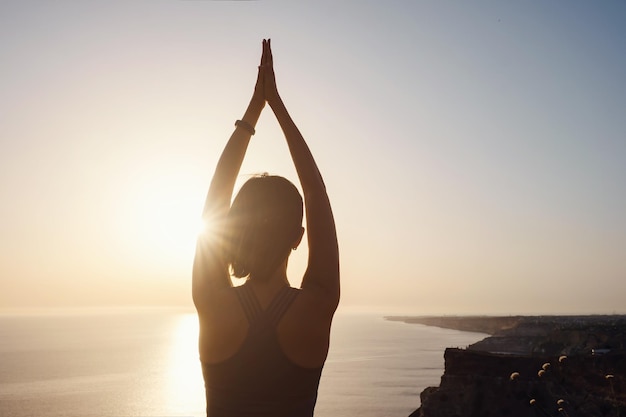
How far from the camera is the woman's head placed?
5.56 ft

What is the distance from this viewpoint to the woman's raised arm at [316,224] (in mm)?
1647

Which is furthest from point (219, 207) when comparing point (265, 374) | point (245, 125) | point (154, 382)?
point (154, 382)

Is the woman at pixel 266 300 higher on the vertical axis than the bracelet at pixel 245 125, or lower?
lower

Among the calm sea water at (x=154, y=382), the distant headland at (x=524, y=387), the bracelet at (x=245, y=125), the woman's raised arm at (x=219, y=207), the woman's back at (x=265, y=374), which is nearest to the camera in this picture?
the woman's back at (x=265, y=374)

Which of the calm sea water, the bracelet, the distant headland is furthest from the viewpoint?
the calm sea water

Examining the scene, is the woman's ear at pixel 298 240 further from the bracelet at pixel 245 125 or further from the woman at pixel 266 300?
the bracelet at pixel 245 125

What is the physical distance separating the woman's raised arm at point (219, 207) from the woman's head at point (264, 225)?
1.8 inches

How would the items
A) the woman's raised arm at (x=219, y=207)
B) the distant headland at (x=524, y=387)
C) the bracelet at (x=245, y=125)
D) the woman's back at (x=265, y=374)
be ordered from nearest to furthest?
the woman's back at (x=265, y=374)
the woman's raised arm at (x=219, y=207)
the bracelet at (x=245, y=125)
the distant headland at (x=524, y=387)

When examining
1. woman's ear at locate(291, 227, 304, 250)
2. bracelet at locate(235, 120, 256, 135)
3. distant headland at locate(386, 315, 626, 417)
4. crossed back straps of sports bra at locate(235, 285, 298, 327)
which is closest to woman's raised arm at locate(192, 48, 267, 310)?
bracelet at locate(235, 120, 256, 135)

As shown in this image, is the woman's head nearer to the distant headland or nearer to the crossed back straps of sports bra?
the crossed back straps of sports bra

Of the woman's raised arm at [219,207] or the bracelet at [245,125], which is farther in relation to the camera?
the bracelet at [245,125]

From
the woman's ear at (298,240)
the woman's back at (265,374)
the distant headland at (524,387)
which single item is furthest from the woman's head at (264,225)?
the distant headland at (524,387)

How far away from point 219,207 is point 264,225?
209 millimetres

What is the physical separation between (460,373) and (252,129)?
26037mm
